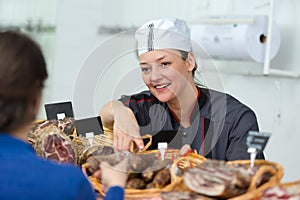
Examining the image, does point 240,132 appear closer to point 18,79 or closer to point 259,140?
point 259,140

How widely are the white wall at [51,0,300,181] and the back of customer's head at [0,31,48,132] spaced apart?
0.89 metres

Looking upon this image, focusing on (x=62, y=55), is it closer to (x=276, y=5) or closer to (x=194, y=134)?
(x=276, y=5)

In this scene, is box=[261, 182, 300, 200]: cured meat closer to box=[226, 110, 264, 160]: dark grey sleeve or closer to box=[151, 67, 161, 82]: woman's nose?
box=[226, 110, 264, 160]: dark grey sleeve

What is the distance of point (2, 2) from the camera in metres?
3.47

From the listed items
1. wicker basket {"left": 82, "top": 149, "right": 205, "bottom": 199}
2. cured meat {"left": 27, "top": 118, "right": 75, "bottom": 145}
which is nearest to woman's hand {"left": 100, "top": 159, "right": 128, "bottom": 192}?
wicker basket {"left": 82, "top": 149, "right": 205, "bottom": 199}

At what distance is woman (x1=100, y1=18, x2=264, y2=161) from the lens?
64.1 inches

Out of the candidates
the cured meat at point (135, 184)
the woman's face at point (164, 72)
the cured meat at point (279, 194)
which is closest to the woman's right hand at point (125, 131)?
the woman's face at point (164, 72)

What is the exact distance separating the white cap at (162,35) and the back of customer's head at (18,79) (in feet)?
2.69

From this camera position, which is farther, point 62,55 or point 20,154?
point 62,55

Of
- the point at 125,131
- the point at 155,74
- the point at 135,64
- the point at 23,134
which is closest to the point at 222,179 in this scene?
the point at 23,134

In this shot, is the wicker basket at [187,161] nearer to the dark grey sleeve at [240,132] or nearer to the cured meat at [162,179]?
the cured meat at [162,179]

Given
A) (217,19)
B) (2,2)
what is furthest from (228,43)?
(2,2)

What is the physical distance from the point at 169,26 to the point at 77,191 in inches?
36.8

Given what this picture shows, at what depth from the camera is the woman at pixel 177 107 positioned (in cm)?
163
